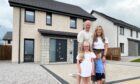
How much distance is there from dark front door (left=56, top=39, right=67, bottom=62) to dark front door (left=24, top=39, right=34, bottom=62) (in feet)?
7.88

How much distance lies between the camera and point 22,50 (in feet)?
54.5

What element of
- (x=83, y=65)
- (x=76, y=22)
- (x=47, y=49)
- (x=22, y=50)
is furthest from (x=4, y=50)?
(x=83, y=65)

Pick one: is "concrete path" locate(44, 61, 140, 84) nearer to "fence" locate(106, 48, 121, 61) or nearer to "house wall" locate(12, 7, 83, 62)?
"house wall" locate(12, 7, 83, 62)

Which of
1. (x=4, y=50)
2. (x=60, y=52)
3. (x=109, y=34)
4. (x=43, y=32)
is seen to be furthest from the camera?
(x=109, y=34)

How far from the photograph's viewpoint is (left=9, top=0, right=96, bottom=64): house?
54.2 feet

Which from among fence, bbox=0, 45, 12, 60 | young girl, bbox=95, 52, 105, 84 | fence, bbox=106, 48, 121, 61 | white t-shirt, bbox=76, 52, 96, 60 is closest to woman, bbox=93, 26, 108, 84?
young girl, bbox=95, 52, 105, 84

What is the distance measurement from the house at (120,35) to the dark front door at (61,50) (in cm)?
1212

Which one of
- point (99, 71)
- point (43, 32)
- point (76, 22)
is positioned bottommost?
point (99, 71)

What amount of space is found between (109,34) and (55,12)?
42.9 ft

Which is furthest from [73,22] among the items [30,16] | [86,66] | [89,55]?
[86,66]

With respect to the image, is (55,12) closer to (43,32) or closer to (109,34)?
(43,32)

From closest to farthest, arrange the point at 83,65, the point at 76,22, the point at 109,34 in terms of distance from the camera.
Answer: the point at 83,65 → the point at 76,22 → the point at 109,34

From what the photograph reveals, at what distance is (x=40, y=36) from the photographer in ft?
56.2

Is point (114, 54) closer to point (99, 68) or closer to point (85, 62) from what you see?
point (99, 68)
